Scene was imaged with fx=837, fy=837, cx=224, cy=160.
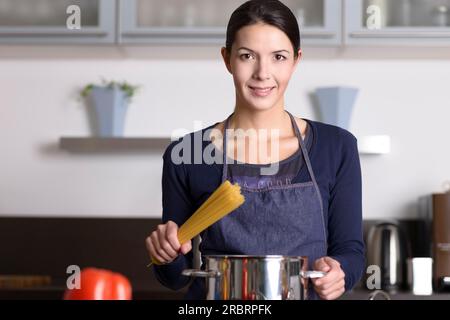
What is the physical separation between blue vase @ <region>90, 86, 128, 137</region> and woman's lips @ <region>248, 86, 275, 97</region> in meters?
1.99

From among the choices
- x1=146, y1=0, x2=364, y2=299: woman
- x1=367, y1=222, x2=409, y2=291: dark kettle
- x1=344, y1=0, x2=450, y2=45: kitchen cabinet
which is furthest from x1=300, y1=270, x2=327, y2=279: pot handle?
x1=344, y1=0, x2=450, y2=45: kitchen cabinet

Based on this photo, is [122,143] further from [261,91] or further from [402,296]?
[261,91]

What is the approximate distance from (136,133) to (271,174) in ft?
6.50

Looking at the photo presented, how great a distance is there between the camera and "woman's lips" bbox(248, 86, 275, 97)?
1.35 meters

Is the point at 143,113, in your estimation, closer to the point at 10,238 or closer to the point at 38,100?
the point at 38,100

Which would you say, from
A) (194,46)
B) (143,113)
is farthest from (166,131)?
(194,46)

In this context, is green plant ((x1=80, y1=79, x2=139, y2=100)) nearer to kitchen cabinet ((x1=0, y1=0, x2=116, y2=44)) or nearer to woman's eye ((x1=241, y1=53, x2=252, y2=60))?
kitchen cabinet ((x1=0, y1=0, x2=116, y2=44))

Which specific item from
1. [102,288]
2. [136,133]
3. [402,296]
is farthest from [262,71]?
[136,133]

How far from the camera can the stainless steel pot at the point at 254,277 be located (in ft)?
3.32

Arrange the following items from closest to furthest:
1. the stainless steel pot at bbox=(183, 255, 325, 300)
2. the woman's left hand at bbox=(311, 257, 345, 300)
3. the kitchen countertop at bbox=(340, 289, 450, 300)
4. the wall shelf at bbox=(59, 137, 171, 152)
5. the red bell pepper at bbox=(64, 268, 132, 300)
A: the red bell pepper at bbox=(64, 268, 132, 300), the stainless steel pot at bbox=(183, 255, 325, 300), the woman's left hand at bbox=(311, 257, 345, 300), the kitchen countertop at bbox=(340, 289, 450, 300), the wall shelf at bbox=(59, 137, 171, 152)

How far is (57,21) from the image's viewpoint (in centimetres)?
318

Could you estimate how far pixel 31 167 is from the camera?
339 cm

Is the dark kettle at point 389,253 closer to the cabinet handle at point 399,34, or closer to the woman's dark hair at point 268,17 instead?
the cabinet handle at point 399,34
